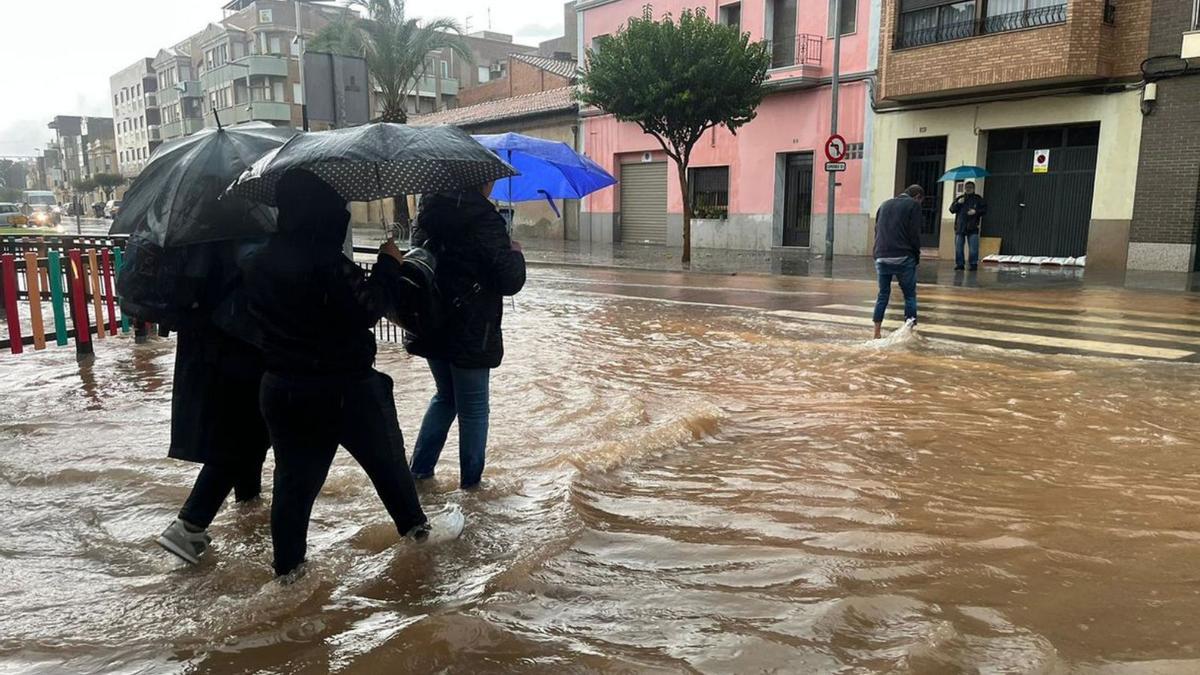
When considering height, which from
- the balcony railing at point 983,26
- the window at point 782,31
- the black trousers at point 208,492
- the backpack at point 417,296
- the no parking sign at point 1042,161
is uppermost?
the window at point 782,31

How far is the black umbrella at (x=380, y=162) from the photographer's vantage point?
3082 mm

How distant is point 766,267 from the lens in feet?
62.7

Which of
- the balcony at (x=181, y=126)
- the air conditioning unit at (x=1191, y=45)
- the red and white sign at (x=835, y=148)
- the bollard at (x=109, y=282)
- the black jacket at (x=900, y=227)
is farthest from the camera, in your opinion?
the balcony at (x=181, y=126)

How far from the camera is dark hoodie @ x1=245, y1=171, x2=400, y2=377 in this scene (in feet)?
9.80

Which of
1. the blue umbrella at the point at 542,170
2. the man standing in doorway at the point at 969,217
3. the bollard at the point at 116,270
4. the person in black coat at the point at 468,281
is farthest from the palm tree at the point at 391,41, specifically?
the person in black coat at the point at 468,281

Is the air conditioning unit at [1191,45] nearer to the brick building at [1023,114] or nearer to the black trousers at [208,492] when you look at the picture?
the brick building at [1023,114]

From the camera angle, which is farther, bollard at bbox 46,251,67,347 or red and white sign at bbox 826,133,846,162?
red and white sign at bbox 826,133,846,162

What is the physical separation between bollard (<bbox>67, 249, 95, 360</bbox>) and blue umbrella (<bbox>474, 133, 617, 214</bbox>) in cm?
421

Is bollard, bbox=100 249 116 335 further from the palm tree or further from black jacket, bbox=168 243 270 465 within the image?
the palm tree

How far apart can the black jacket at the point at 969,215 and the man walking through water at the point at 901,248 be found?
908 cm

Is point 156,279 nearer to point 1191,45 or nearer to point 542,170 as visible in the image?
point 542,170

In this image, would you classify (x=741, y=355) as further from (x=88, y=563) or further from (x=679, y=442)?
(x=88, y=563)

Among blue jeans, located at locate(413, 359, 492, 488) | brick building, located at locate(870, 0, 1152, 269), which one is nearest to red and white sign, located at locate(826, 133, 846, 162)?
brick building, located at locate(870, 0, 1152, 269)

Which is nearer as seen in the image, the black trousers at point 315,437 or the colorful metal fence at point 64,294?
the black trousers at point 315,437
